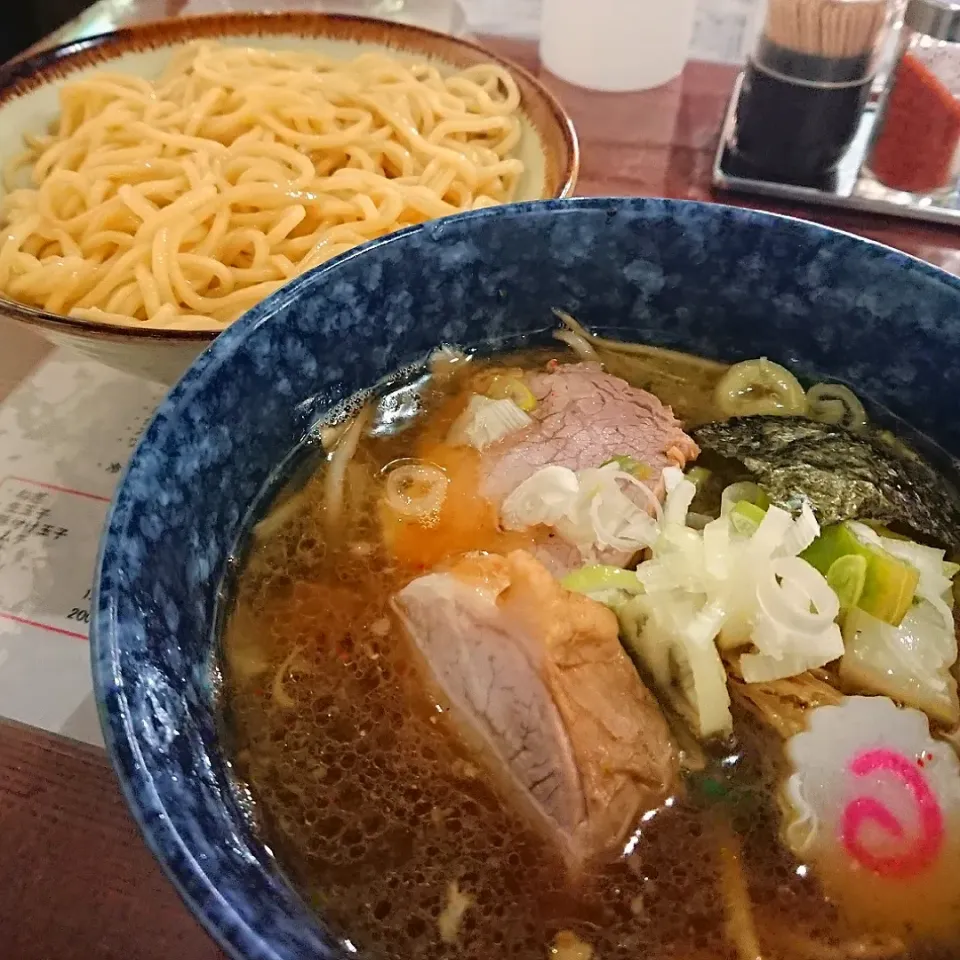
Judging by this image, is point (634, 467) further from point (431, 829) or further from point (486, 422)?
point (431, 829)

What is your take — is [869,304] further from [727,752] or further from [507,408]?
[727,752]

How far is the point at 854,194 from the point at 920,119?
215mm

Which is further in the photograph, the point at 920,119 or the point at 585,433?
the point at 920,119

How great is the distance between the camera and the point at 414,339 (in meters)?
1.39

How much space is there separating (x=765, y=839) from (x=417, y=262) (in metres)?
0.85

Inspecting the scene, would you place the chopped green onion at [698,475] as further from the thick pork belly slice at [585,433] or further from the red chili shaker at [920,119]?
the red chili shaker at [920,119]

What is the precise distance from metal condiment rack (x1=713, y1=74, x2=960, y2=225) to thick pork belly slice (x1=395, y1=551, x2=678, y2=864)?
4.44 ft

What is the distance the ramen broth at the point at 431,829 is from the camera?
946 mm

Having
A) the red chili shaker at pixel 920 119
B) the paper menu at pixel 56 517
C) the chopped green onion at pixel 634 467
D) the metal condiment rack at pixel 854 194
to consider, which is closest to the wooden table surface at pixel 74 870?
the paper menu at pixel 56 517

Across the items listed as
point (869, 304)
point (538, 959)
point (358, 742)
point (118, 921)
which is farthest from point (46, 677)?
point (869, 304)

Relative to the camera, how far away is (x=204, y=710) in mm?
1006

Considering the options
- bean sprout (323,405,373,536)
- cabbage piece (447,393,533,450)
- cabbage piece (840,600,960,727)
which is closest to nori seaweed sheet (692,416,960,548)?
cabbage piece (840,600,960,727)

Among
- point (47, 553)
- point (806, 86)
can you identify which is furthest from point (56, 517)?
point (806, 86)

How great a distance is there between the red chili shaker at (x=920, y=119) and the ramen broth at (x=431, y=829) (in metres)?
1.51
